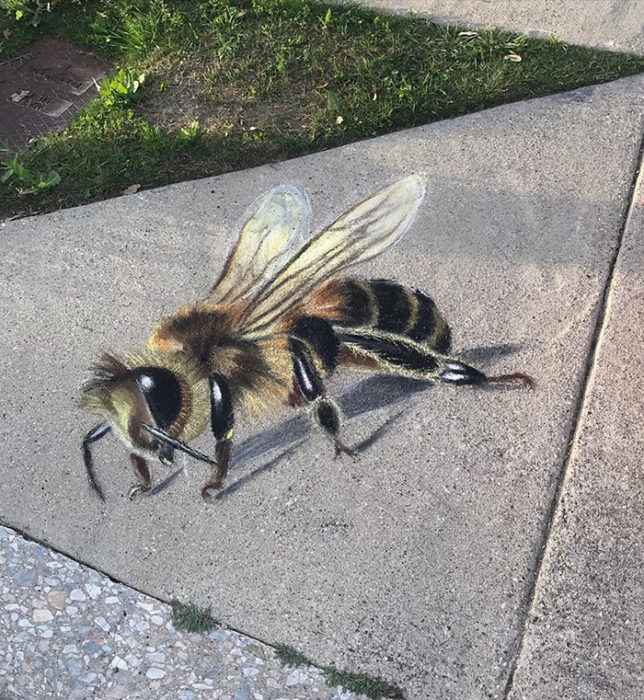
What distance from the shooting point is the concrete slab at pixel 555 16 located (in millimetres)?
4078

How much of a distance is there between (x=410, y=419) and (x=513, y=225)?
3.41 ft

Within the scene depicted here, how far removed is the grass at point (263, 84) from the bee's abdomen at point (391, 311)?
96 cm

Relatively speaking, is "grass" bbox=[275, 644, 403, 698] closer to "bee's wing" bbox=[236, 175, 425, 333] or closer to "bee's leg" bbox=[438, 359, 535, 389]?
"bee's leg" bbox=[438, 359, 535, 389]

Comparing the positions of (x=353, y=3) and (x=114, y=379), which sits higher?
(x=353, y=3)

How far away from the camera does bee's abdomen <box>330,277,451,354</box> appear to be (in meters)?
3.08

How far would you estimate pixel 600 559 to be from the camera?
2541 mm

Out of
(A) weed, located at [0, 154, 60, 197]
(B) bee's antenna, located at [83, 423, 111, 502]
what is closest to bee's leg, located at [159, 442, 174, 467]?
(B) bee's antenna, located at [83, 423, 111, 502]

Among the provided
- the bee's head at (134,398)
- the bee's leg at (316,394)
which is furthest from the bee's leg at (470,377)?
the bee's head at (134,398)

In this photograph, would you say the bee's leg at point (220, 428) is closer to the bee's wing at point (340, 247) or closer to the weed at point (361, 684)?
the bee's wing at point (340, 247)

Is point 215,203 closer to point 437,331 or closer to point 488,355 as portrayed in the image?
point 437,331

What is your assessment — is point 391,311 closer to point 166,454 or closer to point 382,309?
point 382,309

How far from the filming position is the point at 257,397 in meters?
2.99

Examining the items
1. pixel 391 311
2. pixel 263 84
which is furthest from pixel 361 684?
pixel 263 84

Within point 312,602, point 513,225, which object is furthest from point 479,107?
→ point 312,602
